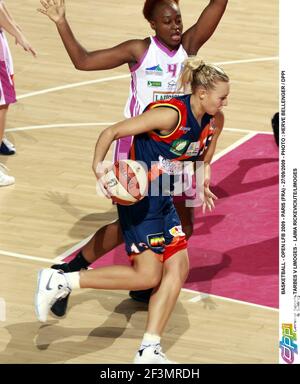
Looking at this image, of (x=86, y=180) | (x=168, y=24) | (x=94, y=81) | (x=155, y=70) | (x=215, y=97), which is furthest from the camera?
(x=94, y=81)

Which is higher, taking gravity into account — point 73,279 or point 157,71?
point 157,71

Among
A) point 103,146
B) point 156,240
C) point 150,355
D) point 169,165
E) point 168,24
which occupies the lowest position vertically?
point 150,355

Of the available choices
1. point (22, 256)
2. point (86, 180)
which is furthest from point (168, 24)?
point (86, 180)

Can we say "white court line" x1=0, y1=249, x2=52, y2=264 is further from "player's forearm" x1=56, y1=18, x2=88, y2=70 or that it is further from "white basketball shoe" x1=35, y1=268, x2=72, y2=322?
"player's forearm" x1=56, y1=18, x2=88, y2=70

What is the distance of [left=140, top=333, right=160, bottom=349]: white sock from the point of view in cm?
866

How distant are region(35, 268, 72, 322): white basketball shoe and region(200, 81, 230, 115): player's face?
1.47 metres

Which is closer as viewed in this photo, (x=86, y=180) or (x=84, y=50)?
(x=84, y=50)

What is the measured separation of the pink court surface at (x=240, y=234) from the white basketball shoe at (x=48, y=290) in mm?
1459

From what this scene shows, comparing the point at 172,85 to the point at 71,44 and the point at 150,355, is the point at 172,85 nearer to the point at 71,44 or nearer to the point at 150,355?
Answer: the point at 71,44

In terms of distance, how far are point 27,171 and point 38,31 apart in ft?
15.9

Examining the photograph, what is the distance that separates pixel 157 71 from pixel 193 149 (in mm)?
1322

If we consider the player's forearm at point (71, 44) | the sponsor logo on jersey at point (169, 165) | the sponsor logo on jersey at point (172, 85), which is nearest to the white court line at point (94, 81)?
the sponsor logo on jersey at point (172, 85)

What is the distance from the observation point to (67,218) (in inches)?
451

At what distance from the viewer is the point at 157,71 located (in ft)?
33.1
